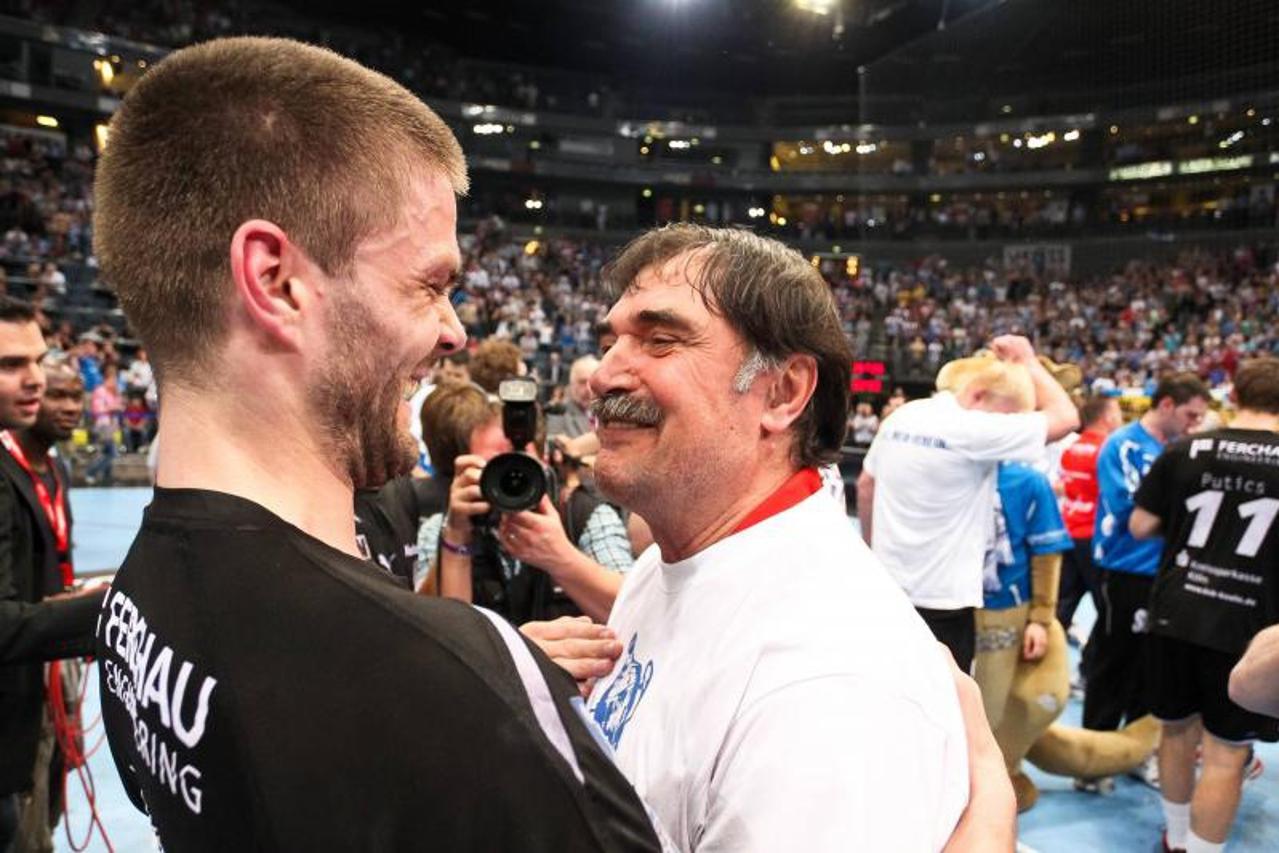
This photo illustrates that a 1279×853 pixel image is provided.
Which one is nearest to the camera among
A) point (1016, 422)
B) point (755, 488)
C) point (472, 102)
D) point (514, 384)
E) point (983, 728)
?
point (983, 728)

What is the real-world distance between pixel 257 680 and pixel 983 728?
920mm

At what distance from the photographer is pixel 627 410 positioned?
154 cm

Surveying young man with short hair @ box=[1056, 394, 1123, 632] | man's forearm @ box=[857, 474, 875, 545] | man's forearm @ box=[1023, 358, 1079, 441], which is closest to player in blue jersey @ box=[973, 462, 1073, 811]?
man's forearm @ box=[1023, 358, 1079, 441]

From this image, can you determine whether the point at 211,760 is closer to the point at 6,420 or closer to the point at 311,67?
the point at 311,67

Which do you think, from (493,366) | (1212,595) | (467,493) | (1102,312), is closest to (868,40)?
(1102,312)

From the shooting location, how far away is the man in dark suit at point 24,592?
6.98 feet

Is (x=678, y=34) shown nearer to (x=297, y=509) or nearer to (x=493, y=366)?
(x=493, y=366)

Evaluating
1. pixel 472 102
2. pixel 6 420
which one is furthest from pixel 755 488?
pixel 472 102

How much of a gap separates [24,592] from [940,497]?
10.5 ft

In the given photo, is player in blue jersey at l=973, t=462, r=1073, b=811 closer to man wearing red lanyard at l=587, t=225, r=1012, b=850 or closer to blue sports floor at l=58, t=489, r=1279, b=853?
blue sports floor at l=58, t=489, r=1279, b=853

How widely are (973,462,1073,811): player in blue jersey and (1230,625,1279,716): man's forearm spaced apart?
248 cm

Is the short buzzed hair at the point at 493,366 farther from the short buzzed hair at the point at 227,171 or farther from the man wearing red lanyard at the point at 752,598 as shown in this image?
the short buzzed hair at the point at 227,171

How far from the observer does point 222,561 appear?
753 millimetres

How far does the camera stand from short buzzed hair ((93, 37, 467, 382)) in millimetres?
823
